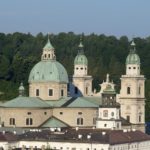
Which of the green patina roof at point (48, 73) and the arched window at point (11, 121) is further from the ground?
the green patina roof at point (48, 73)

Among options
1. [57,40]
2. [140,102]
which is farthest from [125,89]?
[57,40]


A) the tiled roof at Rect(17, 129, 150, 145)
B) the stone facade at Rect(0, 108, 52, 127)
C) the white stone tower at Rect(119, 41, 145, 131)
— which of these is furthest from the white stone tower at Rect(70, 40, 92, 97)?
the tiled roof at Rect(17, 129, 150, 145)

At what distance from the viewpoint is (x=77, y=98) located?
103 m

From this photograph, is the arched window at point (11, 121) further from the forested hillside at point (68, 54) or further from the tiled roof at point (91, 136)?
the forested hillside at point (68, 54)

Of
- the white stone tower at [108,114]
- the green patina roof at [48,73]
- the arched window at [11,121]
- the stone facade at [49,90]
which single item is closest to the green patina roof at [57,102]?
the stone facade at [49,90]

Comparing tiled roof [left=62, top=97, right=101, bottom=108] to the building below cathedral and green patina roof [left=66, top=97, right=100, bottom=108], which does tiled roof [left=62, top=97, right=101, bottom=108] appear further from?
the building below cathedral

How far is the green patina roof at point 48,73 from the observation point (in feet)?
339

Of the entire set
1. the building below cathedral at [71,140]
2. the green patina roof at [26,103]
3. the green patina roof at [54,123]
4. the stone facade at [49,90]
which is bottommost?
the building below cathedral at [71,140]

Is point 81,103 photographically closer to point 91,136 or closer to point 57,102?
point 57,102

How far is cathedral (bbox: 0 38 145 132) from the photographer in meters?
100

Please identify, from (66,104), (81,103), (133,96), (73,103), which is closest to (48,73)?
(66,104)

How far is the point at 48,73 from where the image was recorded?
104 meters

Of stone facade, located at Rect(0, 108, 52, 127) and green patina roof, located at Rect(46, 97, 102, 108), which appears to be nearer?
stone facade, located at Rect(0, 108, 52, 127)

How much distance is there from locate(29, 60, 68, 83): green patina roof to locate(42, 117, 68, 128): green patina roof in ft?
11.7
